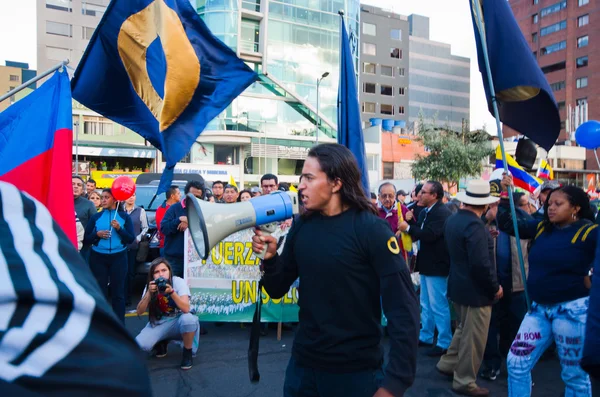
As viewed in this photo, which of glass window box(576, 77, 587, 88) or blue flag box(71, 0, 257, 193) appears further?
glass window box(576, 77, 587, 88)

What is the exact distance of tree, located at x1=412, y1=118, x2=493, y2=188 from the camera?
3180 centimetres

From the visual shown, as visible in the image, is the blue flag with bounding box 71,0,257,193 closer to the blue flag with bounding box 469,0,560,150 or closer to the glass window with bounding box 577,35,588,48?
the blue flag with bounding box 469,0,560,150

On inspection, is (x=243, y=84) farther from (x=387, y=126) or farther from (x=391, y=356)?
(x=387, y=126)

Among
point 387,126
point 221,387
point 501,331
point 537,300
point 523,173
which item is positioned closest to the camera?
point 537,300

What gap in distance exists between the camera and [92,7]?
5478 centimetres

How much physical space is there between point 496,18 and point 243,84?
2.23m

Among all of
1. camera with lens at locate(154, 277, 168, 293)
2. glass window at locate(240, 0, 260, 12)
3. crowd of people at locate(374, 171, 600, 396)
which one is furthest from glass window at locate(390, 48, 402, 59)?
camera with lens at locate(154, 277, 168, 293)

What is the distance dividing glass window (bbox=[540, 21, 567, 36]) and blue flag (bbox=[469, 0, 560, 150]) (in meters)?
69.5

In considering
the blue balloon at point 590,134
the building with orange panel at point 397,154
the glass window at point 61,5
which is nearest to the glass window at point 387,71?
the building with orange panel at point 397,154

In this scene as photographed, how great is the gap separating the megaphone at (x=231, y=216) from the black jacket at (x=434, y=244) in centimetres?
348

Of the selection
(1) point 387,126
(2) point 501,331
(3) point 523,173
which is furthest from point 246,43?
(2) point 501,331

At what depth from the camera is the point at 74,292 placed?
0.74m

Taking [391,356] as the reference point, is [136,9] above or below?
above

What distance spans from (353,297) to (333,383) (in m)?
0.42
